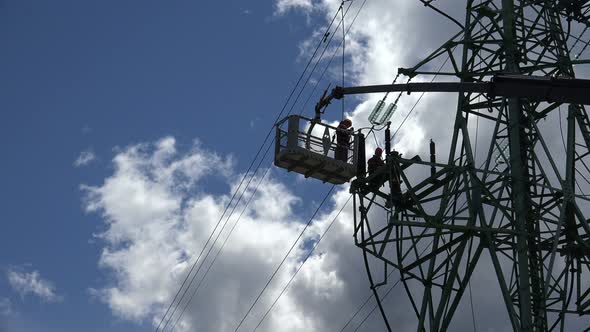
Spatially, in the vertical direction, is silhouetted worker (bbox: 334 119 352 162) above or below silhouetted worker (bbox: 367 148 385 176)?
above

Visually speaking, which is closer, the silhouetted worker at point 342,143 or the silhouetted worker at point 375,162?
the silhouetted worker at point 375,162

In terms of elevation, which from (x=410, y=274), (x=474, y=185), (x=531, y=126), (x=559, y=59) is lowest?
(x=410, y=274)

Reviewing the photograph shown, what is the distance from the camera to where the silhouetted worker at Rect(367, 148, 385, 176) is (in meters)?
31.5

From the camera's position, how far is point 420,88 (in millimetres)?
26828

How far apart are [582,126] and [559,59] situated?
2518 mm

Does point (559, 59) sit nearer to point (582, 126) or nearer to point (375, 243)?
point (582, 126)

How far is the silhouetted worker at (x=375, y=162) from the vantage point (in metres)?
31.5

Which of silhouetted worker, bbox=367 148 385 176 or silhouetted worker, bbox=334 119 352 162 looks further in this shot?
silhouetted worker, bbox=334 119 352 162

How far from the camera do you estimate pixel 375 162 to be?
104 feet

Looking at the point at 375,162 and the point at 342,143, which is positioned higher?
the point at 342,143

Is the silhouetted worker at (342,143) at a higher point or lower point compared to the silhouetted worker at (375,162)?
higher

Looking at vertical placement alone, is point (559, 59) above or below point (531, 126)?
above

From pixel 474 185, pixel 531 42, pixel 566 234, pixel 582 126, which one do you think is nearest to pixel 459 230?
pixel 474 185

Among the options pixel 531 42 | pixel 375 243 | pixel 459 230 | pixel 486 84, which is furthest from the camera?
pixel 531 42
